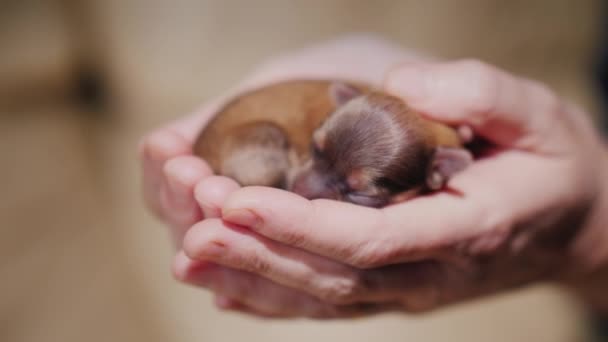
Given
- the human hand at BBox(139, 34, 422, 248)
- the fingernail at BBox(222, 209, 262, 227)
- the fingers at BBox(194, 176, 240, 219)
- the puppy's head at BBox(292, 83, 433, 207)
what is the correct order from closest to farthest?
the fingernail at BBox(222, 209, 262, 227), the fingers at BBox(194, 176, 240, 219), the human hand at BBox(139, 34, 422, 248), the puppy's head at BBox(292, 83, 433, 207)

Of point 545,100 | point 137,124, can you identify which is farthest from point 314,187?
point 137,124

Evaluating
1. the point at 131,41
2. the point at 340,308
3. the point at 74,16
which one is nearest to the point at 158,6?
the point at 131,41

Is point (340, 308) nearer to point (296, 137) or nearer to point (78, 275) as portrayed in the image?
point (296, 137)

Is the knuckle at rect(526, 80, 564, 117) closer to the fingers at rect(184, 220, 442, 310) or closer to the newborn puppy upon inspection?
the newborn puppy

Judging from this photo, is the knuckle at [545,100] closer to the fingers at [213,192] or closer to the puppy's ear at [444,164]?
the puppy's ear at [444,164]

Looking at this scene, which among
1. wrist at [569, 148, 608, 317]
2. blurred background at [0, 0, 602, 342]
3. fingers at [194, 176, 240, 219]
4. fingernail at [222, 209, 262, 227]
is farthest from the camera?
blurred background at [0, 0, 602, 342]

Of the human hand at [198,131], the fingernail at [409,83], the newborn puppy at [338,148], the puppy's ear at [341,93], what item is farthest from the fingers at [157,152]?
the fingernail at [409,83]

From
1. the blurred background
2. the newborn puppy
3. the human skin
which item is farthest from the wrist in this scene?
the blurred background

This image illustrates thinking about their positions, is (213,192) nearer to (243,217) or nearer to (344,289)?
(243,217)
